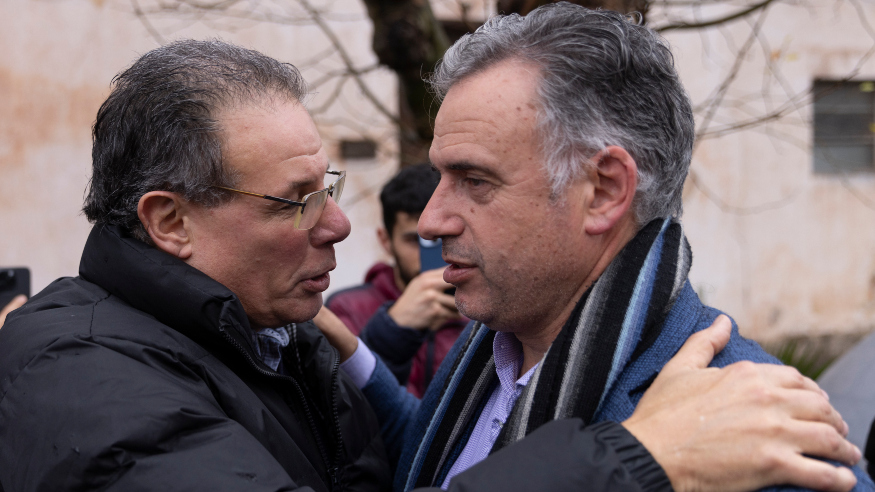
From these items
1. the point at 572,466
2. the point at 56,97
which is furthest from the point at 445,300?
the point at 56,97

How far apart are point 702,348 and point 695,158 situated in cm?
654

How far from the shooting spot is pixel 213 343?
1.67 meters

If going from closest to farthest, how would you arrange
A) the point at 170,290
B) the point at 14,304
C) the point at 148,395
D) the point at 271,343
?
the point at 148,395 < the point at 170,290 < the point at 271,343 < the point at 14,304

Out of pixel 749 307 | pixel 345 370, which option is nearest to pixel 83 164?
pixel 345 370

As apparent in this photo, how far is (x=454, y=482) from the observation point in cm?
127

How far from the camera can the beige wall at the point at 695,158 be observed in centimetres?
531

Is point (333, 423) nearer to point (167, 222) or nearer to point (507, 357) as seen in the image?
point (507, 357)

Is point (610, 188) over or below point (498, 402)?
over

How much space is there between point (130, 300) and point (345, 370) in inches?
33.5

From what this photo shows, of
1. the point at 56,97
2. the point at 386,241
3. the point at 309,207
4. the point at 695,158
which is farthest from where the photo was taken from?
the point at 695,158

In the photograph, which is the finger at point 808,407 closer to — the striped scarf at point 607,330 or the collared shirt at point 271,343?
the striped scarf at point 607,330

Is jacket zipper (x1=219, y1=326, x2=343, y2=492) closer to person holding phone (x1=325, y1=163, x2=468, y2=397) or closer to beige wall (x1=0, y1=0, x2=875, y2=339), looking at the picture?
person holding phone (x1=325, y1=163, x2=468, y2=397)

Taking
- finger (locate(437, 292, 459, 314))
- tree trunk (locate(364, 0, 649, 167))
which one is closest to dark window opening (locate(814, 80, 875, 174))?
tree trunk (locate(364, 0, 649, 167))

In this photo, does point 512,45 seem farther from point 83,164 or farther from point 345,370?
point 83,164
